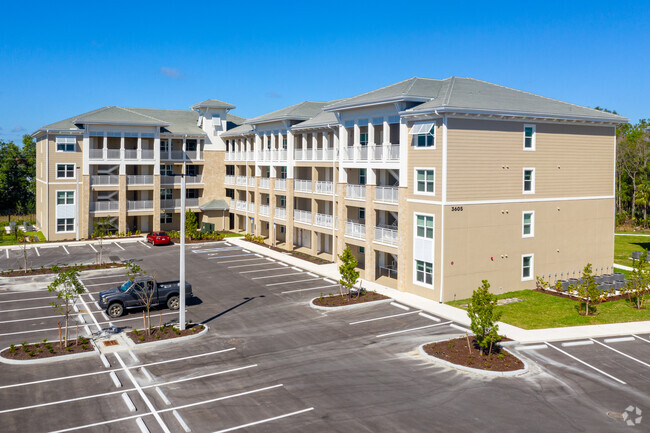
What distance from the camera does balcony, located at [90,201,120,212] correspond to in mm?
54719

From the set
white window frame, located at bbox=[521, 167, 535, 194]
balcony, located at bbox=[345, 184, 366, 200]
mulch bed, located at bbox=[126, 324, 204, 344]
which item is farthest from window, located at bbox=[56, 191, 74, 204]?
white window frame, located at bbox=[521, 167, 535, 194]

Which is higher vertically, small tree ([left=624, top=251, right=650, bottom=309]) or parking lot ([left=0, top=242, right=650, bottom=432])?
small tree ([left=624, top=251, right=650, bottom=309])

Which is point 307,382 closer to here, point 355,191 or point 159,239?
point 355,191

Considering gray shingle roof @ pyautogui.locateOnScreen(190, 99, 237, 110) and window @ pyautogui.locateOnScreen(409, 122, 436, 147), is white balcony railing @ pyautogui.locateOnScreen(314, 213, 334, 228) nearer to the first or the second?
window @ pyautogui.locateOnScreen(409, 122, 436, 147)

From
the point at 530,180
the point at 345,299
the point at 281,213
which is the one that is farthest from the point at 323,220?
the point at 530,180

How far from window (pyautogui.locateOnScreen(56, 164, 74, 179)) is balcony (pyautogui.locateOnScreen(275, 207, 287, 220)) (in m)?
20.7

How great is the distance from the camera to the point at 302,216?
48125mm

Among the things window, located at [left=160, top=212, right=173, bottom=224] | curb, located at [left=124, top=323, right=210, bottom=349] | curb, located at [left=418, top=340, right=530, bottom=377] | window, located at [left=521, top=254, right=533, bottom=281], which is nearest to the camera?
curb, located at [left=418, top=340, right=530, bottom=377]

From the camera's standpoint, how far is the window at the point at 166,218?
60938 millimetres

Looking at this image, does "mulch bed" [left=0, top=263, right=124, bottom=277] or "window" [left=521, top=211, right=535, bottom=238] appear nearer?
"window" [left=521, top=211, right=535, bottom=238]

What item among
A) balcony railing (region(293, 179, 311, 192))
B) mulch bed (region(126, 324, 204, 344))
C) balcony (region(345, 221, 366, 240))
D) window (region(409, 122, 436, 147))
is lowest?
mulch bed (region(126, 324, 204, 344))

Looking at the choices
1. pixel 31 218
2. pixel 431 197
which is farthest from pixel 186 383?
pixel 31 218

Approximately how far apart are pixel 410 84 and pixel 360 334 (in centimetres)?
1733

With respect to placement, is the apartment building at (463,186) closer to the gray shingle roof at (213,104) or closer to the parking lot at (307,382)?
the parking lot at (307,382)
